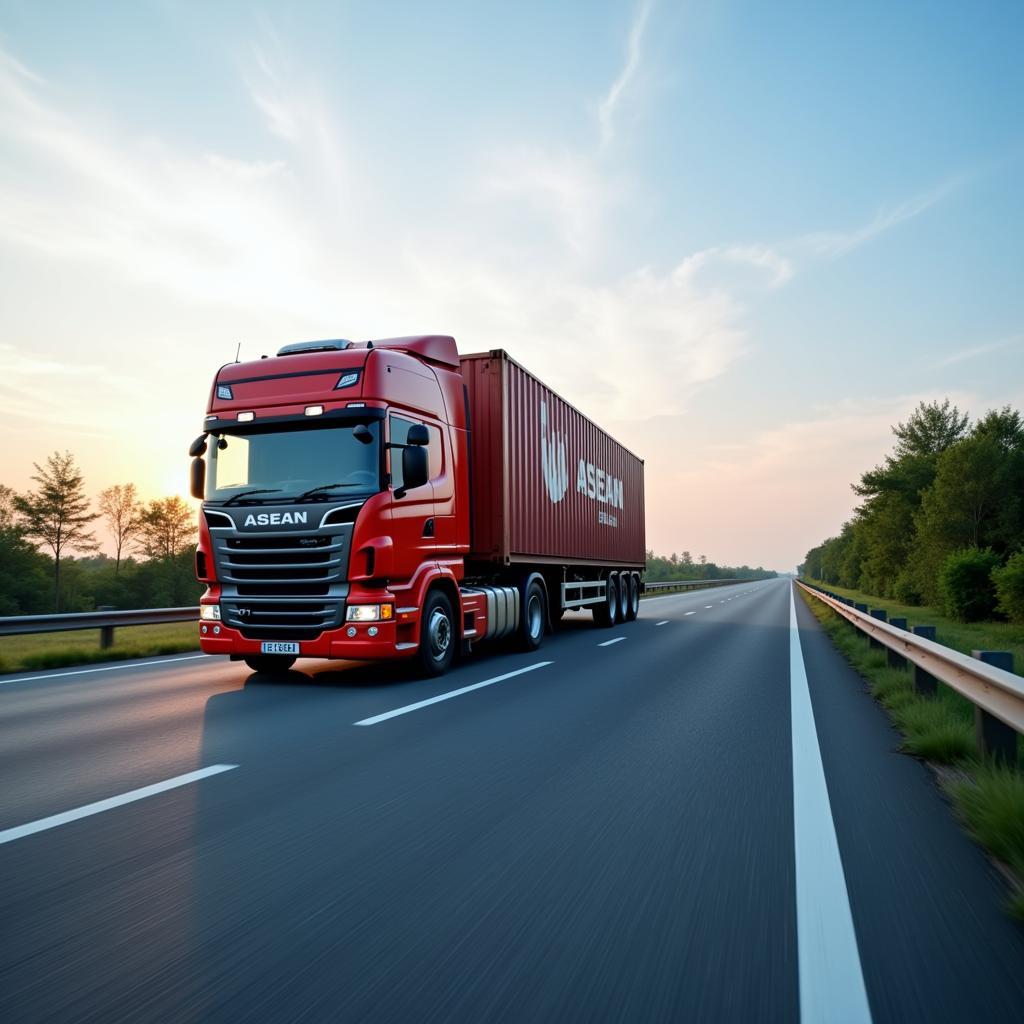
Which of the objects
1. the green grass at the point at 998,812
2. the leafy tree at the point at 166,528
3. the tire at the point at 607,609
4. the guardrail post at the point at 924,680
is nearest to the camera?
the green grass at the point at 998,812

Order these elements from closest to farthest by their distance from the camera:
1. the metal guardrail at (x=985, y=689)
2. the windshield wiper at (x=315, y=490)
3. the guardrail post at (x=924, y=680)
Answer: the metal guardrail at (x=985, y=689), the guardrail post at (x=924, y=680), the windshield wiper at (x=315, y=490)

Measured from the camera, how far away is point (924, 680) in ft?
25.9

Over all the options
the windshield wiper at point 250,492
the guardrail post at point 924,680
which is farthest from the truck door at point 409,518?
the guardrail post at point 924,680

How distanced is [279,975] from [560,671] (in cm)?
810

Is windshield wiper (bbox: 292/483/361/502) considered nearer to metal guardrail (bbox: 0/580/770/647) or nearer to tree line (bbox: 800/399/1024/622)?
metal guardrail (bbox: 0/580/770/647)

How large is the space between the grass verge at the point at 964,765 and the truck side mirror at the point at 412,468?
5372mm

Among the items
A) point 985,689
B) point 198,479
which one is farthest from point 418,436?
point 985,689

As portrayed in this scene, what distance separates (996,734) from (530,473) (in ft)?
29.7

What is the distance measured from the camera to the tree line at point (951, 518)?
25.2m

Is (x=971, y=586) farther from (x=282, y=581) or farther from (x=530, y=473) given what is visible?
(x=282, y=581)

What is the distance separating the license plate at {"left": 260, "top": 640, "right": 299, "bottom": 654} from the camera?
8.78 meters

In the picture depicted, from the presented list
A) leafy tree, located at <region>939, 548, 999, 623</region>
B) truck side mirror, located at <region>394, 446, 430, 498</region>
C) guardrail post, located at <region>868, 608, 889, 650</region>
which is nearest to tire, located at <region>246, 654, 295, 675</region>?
truck side mirror, located at <region>394, 446, 430, 498</region>

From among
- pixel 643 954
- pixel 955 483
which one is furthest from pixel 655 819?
pixel 955 483

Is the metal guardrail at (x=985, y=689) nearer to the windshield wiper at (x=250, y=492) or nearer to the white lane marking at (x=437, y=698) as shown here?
the white lane marking at (x=437, y=698)
